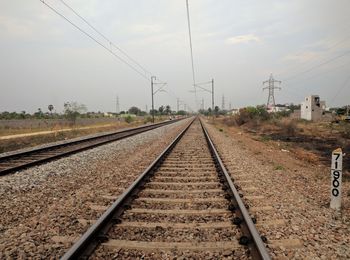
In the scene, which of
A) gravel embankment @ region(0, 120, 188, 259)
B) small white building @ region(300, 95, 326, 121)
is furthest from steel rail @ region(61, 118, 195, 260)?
small white building @ region(300, 95, 326, 121)

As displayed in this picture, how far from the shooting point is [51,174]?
8.70m

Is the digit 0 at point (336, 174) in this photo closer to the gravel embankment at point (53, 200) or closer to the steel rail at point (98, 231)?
the steel rail at point (98, 231)

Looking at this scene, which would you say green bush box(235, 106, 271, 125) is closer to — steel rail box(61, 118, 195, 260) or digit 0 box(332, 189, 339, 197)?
digit 0 box(332, 189, 339, 197)

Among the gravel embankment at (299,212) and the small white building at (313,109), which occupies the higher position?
the small white building at (313,109)

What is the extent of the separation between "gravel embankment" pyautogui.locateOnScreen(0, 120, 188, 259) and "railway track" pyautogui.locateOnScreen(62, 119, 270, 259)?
43 cm

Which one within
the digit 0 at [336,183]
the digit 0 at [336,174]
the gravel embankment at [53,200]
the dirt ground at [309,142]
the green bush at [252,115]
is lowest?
the dirt ground at [309,142]

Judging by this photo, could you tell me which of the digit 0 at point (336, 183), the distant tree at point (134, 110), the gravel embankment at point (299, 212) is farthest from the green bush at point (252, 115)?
the distant tree at point (134, 110)

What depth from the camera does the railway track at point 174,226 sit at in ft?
11.9

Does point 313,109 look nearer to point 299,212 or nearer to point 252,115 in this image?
point 252,115

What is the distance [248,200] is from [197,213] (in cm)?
144

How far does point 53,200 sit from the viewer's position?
6098mm

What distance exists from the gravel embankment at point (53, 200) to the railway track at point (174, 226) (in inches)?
16.8

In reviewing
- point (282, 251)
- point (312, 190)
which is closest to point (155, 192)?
point (282, 251)

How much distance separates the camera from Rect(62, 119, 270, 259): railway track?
3.63m
